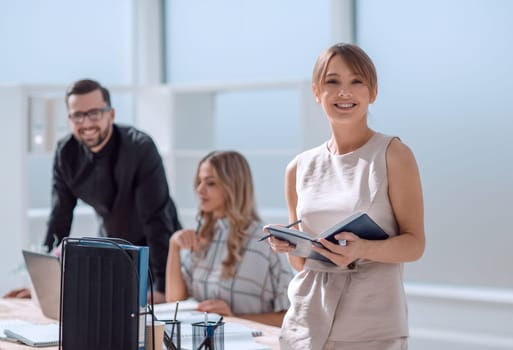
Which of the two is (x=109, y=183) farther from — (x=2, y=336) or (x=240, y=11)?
(x=240, y=11)

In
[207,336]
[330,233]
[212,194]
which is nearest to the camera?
[330,233]

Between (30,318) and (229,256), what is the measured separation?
76 cm

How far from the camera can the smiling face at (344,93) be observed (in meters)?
1.97

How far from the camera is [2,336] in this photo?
2740mm

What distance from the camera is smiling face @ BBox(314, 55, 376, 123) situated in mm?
1971

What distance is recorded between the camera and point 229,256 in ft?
10.9

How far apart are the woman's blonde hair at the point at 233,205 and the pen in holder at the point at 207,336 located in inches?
43.6

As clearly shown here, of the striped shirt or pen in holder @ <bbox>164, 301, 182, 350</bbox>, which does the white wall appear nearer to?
the striped shirt

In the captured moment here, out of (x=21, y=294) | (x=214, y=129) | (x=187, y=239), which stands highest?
(x=214, y=129)

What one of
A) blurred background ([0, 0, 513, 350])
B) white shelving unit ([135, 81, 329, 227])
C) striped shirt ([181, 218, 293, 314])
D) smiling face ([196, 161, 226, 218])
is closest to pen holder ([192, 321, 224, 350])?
striped shirt ([181, 218, 293, 314])

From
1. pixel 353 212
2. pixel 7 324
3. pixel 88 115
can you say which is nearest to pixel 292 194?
pixel 353 212

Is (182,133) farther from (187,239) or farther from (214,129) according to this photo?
(187,239)

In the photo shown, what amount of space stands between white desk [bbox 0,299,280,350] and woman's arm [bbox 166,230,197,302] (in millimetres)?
432

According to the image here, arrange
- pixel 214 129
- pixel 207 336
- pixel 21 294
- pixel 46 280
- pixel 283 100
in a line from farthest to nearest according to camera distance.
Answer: pixel 214 129 < pixel 283 100 < pixel 21 294 < pixel 46 280 < pixel 207 336
